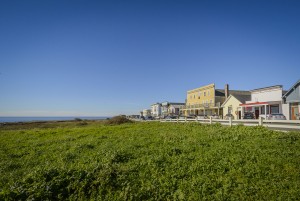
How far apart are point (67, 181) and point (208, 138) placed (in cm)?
827

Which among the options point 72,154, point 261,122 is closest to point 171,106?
point 261,122

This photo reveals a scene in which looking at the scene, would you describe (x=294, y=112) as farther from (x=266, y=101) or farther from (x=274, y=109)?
(x=266, y=101)

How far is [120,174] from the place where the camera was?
6555 mm

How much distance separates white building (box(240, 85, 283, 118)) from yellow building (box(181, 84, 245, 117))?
955 cm

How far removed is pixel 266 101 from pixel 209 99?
17.7 meters

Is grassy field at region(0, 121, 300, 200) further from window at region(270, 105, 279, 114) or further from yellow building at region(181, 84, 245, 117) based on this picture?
yellow building at region(181, 84, 245, 117)

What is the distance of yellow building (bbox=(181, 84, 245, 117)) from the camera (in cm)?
4909

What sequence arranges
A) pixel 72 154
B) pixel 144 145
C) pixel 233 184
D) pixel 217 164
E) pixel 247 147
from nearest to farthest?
pixel 233 184
pixel 217 164
pixel 247 147
pixel 72 154
pixel 144 145

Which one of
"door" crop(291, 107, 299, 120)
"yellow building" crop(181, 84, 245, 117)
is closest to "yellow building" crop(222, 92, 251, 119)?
"yellow building" crop(181, 84, 245, 117)

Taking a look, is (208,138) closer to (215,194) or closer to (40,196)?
(215,194)

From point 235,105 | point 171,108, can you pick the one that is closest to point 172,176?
point 235,105

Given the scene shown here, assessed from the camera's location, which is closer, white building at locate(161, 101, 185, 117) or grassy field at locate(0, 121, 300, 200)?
grassy field at locate(0, 121, 300, 200)

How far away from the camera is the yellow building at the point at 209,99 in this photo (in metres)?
49.1

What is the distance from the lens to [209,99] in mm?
51594
